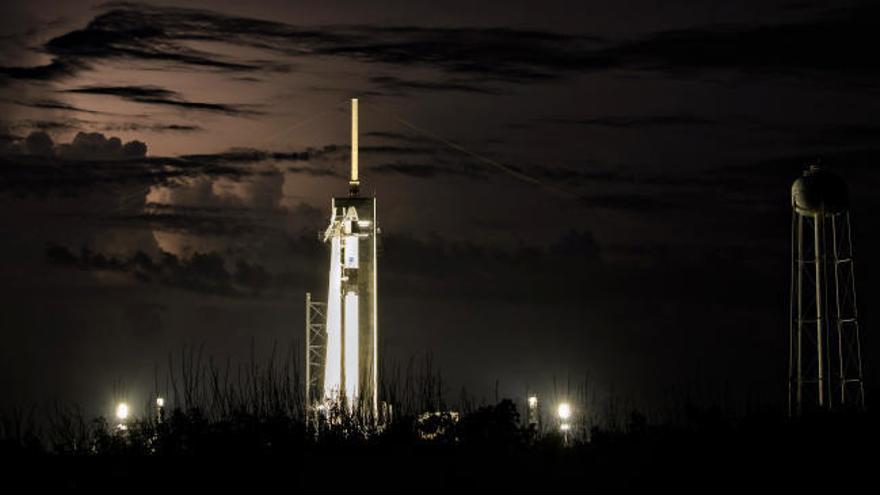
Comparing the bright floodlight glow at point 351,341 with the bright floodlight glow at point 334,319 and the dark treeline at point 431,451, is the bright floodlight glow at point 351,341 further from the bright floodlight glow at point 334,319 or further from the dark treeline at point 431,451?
the dark treeline at point 431,451

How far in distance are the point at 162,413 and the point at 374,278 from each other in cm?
3862

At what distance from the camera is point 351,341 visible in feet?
191

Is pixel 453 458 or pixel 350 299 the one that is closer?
→ pixel 453 458

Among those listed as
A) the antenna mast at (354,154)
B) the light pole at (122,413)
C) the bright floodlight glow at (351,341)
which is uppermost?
the antenna mast at (354,154)

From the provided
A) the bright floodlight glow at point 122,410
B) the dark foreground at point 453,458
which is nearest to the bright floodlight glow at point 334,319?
the bright floodlight glow at point 122,410

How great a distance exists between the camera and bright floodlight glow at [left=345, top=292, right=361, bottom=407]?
5728 cm

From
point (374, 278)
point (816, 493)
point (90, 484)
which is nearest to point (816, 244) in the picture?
point (374, 278)

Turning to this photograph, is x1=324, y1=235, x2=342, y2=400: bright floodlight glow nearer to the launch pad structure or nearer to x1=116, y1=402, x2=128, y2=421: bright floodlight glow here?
the launch pad structure

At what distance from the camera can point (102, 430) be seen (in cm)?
1991

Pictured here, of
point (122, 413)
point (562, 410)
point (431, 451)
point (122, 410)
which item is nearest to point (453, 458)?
point (431, 451)

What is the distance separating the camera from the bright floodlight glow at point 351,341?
5728 centimetres

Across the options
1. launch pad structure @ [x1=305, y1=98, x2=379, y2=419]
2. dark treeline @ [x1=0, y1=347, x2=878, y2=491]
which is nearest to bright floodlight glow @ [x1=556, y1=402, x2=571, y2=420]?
dark treeline @ [x1=0, y1=347, x2=878, y2=491]

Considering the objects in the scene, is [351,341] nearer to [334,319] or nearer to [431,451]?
[334,319]

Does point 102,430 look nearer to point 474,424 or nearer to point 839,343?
point 474,424
